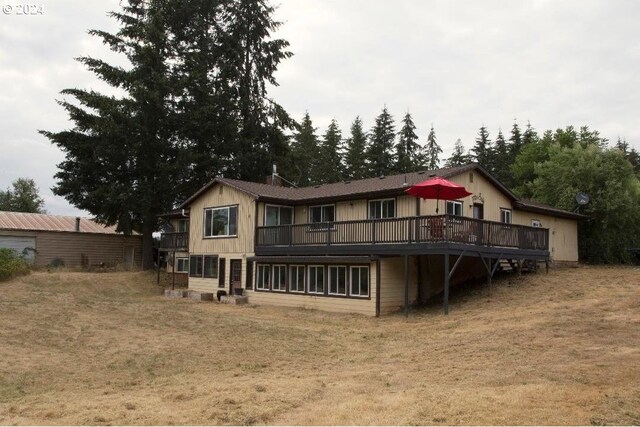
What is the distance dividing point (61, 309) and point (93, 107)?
19.0m

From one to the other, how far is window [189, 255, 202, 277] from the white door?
1429 cm

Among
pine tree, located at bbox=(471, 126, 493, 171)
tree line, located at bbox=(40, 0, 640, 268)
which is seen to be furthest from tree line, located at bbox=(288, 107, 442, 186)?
tree line, located at bbox=(40, 0, 640, 268)

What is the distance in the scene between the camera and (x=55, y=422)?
7.55m

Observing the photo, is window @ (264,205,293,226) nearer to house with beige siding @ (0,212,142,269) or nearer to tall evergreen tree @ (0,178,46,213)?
house with beige siding @ (0,212,142,269)

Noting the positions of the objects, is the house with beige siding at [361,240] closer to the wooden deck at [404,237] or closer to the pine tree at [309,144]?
the wooden deck at [404,237]

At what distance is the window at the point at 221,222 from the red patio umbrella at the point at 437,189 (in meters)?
10.5

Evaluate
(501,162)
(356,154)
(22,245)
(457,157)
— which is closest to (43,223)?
(22,245)

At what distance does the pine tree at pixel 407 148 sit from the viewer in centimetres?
6109

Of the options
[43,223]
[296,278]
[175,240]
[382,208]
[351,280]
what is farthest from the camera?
[43,223]

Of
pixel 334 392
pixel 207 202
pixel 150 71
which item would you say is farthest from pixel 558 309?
pixel 150 71

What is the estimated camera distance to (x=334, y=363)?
1197cm

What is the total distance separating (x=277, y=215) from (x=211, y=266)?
4.82 metres

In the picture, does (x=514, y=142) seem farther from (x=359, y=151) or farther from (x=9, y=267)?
(x=9, y=267)

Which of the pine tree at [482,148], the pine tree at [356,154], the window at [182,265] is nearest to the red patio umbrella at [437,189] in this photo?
the window at [182,265]
